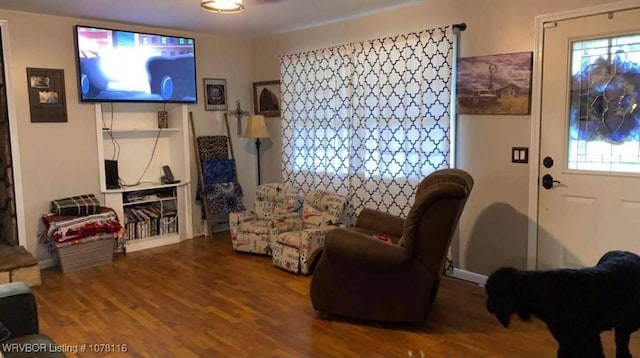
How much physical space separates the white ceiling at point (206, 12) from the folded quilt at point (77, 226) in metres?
1.91

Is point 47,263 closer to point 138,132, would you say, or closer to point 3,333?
point 138,132

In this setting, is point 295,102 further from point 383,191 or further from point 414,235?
point 414,235

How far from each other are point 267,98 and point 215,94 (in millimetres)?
634

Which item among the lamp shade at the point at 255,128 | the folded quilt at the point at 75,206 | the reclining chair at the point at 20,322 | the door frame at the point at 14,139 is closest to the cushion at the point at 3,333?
the reclining chair at the point at 20,322

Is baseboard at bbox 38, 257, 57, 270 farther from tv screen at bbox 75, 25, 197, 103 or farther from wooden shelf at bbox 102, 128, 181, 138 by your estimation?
tv screen at bbox 75, 25, 197, 103

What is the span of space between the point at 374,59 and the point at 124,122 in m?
2.82

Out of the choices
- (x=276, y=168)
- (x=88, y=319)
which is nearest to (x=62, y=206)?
(x=88, y=319)

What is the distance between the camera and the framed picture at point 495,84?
11.9 ft

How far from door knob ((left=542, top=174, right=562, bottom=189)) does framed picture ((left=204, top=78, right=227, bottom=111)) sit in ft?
12.6

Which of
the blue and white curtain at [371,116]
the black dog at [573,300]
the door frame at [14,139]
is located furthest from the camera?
the door frame at [14,139]

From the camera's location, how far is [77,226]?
4523mm

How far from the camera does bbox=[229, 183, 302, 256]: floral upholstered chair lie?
4.93 m

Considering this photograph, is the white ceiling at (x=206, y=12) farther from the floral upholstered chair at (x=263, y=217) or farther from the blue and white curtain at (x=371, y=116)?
the floral upholstered chair at (x=263, y=217)

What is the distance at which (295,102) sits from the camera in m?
5.46
